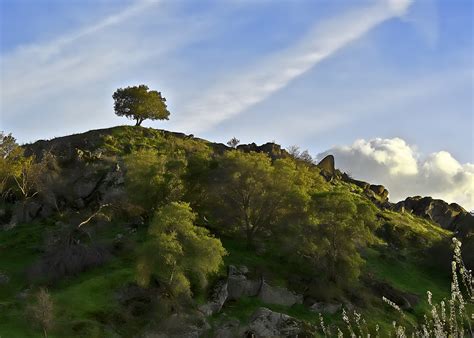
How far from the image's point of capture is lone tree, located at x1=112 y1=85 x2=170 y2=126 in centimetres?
12738

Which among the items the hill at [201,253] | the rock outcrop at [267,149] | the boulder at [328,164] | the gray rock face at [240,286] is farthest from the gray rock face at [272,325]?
the boulder at [328,164]

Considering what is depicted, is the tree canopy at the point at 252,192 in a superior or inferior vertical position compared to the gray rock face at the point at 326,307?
superior

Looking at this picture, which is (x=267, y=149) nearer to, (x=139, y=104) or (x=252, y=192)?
(x=139, y=104)

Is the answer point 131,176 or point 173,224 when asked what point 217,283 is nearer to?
point 173,224

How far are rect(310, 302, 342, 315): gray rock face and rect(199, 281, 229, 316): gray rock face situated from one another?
9.96 metres

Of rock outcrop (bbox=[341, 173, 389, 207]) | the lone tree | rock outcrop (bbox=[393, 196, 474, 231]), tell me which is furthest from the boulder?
the lone tree

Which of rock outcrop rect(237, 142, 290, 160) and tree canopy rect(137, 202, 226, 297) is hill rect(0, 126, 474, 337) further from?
rock outcrop rect(237, 142, 290, 160)

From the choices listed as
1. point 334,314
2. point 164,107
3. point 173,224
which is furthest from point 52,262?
point 164,107

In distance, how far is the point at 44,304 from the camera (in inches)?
1592

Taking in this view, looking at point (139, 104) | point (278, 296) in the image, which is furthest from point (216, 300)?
point (139, 104)

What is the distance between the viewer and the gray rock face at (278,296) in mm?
57031

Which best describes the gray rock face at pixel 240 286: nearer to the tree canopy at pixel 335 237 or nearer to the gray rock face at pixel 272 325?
the gray rock face at pixel 272 325

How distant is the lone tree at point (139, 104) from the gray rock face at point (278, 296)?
79.2m

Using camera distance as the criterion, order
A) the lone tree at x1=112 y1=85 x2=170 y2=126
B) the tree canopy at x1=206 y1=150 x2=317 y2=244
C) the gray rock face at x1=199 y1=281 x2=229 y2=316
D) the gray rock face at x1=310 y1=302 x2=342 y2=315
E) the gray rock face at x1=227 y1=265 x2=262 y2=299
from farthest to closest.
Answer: the lone tree at x1=112 y1=85 x2=170 y2=126, the tree canopy at x1=206 y1=150 x2=317 y2=244, the gray rock face at x1=227 y1=265 x2=262 y2=299, the gray rock face at x1=310 y1=302 x2=342 y2=315, the gray rock face at x1=199 y1=281 x2=229 y2=316
